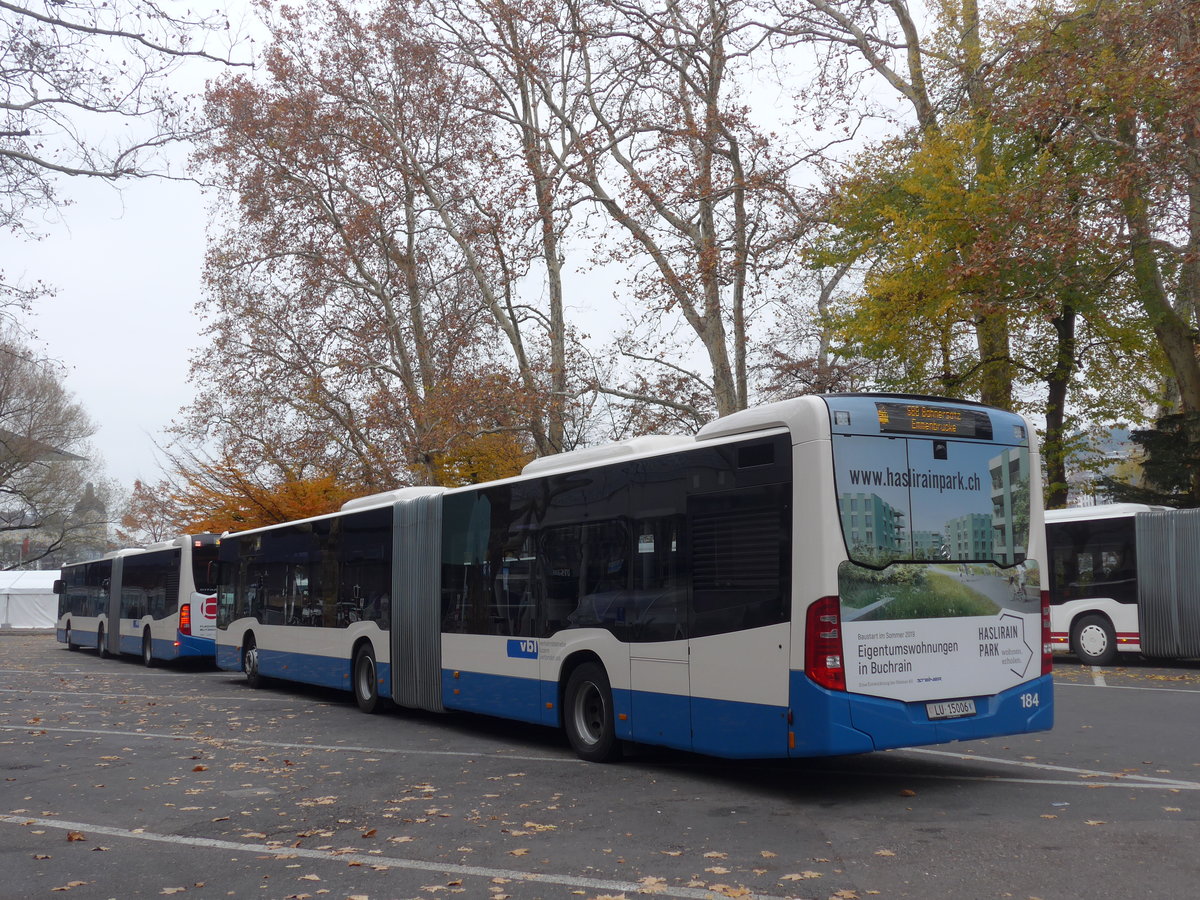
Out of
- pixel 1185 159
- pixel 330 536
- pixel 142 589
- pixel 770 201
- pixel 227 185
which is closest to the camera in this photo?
pixel 330 536

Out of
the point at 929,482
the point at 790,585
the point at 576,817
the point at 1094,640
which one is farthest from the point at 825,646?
the point at 1094,640

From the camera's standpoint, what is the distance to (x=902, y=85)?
85.4 ft

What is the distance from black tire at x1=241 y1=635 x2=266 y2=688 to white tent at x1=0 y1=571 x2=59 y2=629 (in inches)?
1613

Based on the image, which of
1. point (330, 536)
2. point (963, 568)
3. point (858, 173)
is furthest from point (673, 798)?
point (858, 173)

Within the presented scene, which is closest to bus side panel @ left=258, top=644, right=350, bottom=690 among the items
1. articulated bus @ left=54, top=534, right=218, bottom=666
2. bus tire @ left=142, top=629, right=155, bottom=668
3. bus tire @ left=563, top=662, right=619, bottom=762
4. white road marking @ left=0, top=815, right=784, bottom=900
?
articulated bus @ left=54, top=534, right=218, bottom=666

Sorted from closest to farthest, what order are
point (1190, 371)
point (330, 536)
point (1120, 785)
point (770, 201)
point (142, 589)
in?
1. point (1120, 785)
2. point (330, 536)
3. point (770, 201)
4. point (1190, 371)
5. point (142, 589)

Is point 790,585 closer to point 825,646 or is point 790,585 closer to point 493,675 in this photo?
point 825,646

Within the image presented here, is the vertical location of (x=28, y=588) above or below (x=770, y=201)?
below

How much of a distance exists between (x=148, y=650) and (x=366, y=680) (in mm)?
14130

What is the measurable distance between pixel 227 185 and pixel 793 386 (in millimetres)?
17502

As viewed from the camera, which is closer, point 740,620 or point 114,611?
point 740,620

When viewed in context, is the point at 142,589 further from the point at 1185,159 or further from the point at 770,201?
the point at 1185,159

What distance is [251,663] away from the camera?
2114cm

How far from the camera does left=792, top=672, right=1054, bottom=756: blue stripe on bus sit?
8.52 metres
